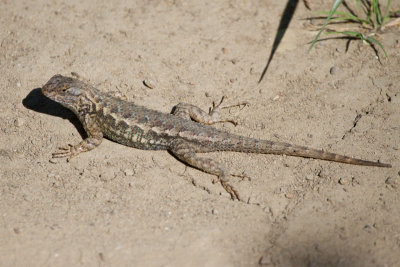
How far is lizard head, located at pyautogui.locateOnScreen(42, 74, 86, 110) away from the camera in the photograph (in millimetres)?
5500

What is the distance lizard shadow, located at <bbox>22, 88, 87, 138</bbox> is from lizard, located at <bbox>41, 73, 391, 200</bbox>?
1.30ft

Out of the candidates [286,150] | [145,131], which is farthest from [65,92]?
[286,150]

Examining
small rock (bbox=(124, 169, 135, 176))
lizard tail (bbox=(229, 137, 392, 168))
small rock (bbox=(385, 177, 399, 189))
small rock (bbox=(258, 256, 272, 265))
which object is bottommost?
small rock (bbox=(124, 169, 135, 176))

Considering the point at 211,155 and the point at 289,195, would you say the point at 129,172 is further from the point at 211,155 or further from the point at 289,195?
the point at 289,195

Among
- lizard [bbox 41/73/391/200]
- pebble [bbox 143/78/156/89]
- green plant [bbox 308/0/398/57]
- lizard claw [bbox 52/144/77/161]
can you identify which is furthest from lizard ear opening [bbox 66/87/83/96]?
green plant [bbox 308/0/398/57]

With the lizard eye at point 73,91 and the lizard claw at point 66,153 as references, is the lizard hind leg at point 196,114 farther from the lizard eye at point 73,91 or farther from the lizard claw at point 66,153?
the lizard claw at point 66,153

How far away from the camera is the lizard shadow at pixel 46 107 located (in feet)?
19.8

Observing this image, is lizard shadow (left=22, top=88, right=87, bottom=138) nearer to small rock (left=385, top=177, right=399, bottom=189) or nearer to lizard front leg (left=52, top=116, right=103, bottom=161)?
lizard front leg (left=52, top=116, right=103, bottom=161)

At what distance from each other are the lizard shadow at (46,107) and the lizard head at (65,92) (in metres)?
0.49

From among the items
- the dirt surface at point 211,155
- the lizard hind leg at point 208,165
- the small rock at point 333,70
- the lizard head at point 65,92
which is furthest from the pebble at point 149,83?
the small rock at point 333,70

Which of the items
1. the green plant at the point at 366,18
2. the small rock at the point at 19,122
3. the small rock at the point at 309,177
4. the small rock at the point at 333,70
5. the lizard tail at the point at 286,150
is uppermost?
the green plant at the point at 366,18

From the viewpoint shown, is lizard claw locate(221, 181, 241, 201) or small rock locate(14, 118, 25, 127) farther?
small rock locate(14, 118, 25, 127)

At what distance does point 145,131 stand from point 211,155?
39.0 inches

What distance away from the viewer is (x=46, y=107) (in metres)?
6.11
